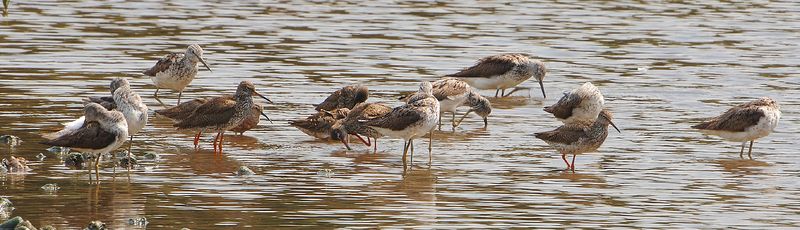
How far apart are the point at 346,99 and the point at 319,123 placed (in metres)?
1.66

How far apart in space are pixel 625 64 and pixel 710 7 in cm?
1046

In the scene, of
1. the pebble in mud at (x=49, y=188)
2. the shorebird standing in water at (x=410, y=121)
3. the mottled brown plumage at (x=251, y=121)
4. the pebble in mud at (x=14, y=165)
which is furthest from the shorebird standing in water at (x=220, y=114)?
the pebble in mud at (x=49, y=188)

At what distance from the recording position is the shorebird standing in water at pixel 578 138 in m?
16.0

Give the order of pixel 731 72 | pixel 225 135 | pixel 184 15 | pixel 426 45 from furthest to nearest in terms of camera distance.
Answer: pixel 184 15, pixel 426 45, pixel 731 72, pixel 225 135

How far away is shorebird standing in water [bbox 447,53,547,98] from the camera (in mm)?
Result: 22578

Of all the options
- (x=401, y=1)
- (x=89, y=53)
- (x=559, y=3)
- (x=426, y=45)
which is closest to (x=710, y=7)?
(x=559, y=3)

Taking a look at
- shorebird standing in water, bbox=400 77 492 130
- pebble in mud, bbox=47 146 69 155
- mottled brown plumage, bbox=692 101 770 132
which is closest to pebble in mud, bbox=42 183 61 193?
pebble in mud, bbox=47 146 69 155

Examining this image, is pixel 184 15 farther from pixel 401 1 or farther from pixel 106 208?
pixel 106 208

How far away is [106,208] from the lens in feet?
43.1

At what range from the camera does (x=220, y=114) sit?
17.0 metres

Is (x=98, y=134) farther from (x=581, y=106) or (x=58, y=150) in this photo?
(x=581, y=106)

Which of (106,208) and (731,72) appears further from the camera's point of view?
(731,72)

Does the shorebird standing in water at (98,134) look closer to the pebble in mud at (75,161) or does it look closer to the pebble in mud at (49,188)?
the pebble in mud at (49,188)

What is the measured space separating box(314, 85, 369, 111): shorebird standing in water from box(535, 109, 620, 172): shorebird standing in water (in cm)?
351
